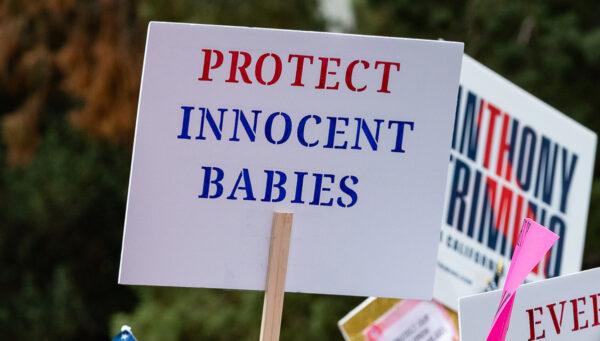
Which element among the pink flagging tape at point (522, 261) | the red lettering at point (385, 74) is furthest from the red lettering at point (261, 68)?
the pink flagging tape at point (522, 261)

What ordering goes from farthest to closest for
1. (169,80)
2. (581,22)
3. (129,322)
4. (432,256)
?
1. (129,322)
2. (581,22)
3. (432,256)
4. (169,80)

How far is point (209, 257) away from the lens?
4.95 ft

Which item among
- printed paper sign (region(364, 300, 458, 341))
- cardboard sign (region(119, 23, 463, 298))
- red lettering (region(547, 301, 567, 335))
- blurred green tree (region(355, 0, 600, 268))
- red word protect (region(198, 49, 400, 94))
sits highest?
blurred green tree (region(355, 0, 600, 268))

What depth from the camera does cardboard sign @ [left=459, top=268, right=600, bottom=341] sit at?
54.3 inches

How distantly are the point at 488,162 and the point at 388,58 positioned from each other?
597 mm

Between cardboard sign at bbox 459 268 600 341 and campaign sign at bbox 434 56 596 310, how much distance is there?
1.67 ft

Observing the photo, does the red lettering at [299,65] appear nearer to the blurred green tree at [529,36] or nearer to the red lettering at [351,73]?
the red lettering at [351,73]

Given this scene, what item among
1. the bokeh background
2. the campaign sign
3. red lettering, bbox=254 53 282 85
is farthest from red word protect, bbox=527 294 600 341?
the bokeh background

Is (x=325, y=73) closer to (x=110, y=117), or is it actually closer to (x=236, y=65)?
(x=236, y=65)

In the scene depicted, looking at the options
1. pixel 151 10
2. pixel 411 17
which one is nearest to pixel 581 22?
pixel 411 17

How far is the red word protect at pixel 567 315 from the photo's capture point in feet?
4.74

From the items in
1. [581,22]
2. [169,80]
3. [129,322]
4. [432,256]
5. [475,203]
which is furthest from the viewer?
[129,322]

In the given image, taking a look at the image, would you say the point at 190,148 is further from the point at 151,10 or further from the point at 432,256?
the point at 151,10

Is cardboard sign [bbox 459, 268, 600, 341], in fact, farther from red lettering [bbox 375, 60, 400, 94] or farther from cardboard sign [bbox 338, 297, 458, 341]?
cardboard sign [bbox 338, 297, 458, 341]
